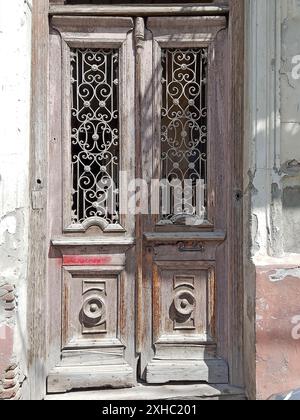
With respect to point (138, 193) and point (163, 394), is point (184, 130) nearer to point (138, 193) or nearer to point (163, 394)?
point (138, 193)

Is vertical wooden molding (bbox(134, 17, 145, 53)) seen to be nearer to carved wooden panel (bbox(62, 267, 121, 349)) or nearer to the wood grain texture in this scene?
the wood grain texture

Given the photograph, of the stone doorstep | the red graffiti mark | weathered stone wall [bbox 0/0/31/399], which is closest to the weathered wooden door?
the red graffiti mark

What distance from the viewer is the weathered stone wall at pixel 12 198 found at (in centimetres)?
337

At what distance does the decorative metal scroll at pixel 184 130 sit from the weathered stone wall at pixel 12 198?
44.5 inches

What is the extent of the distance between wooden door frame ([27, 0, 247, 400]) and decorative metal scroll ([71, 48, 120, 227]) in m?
0.24

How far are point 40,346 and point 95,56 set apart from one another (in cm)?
235

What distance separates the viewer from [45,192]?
12.3 ft

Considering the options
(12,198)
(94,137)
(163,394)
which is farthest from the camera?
(94,137)

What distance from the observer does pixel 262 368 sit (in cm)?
340

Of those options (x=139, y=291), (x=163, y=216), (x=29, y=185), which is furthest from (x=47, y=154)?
(x=139, y=291)

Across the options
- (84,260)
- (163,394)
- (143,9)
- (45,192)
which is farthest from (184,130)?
(163,394)

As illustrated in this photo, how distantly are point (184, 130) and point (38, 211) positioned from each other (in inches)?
52.7

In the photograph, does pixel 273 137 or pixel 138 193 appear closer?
pixel 273 137

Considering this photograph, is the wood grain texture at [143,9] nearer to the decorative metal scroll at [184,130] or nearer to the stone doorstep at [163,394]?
the decorative metal scroll at [184,130]
